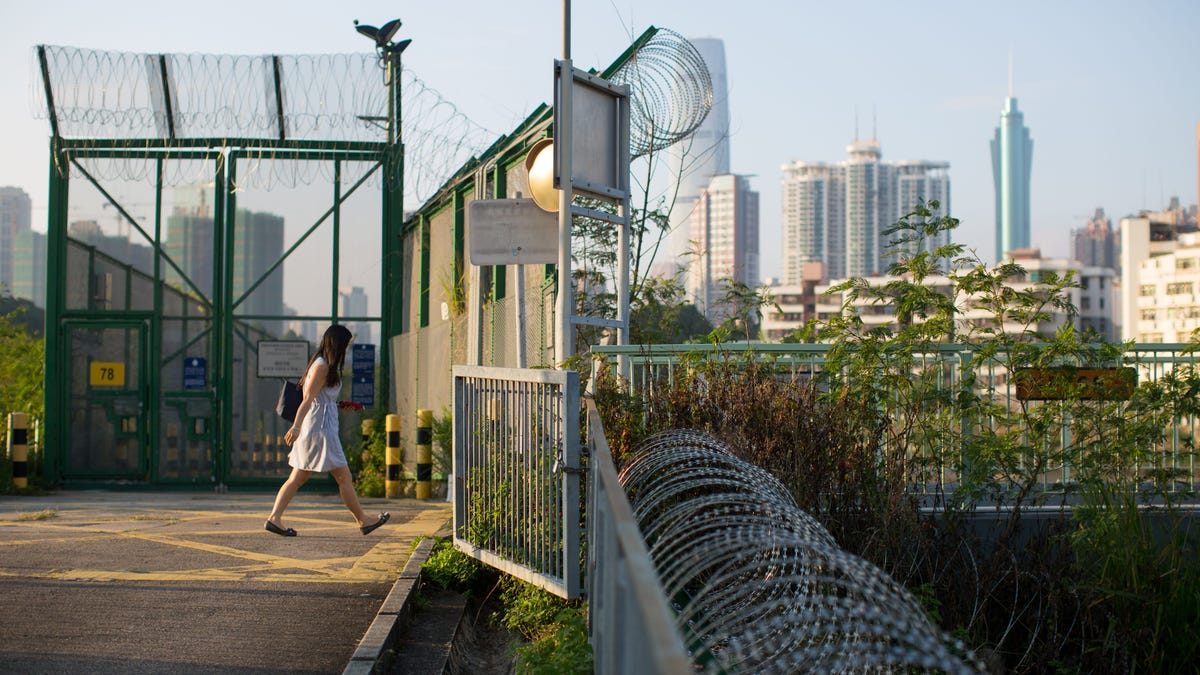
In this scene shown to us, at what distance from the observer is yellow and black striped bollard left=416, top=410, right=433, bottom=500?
1376cm

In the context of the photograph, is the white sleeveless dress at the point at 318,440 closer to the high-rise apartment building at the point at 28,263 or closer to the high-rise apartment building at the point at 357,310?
the high-rise apartment building at the point at 357,310

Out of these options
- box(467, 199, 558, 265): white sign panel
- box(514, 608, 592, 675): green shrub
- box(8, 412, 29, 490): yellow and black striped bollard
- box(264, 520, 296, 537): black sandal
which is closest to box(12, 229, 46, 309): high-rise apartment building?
box(8, 412, 29, 490): yellow and black striped bollard

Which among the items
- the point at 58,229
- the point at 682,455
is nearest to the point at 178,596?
the point at 682,455

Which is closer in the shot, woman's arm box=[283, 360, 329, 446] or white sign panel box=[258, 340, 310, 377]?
woman's arm box=[283, 360, 329, 446]

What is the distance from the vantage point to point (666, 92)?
10.9 m

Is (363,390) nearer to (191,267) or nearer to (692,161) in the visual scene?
(191,267)

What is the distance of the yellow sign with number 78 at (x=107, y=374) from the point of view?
1614 cm

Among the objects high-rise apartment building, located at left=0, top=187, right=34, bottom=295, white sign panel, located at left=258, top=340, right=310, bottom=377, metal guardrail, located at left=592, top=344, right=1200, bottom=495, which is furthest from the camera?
high-rise apartment building, located at left=0, top=187, right=34, bottom=295

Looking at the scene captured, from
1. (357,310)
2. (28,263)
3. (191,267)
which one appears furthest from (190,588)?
(28,263)

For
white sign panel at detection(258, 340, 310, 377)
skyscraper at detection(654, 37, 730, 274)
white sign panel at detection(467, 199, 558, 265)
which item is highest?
skyscraper at detection(654, 37, 730, 274)

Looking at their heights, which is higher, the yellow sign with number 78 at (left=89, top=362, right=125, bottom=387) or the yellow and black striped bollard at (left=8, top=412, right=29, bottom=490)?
the yellow sign with number 78 at (left=89, top=362, right=125, bottom=387)

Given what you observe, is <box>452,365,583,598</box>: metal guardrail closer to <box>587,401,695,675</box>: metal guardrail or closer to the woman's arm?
the woman's arm

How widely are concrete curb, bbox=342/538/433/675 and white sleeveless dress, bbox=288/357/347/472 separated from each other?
156 cm

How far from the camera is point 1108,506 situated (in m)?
6.54
